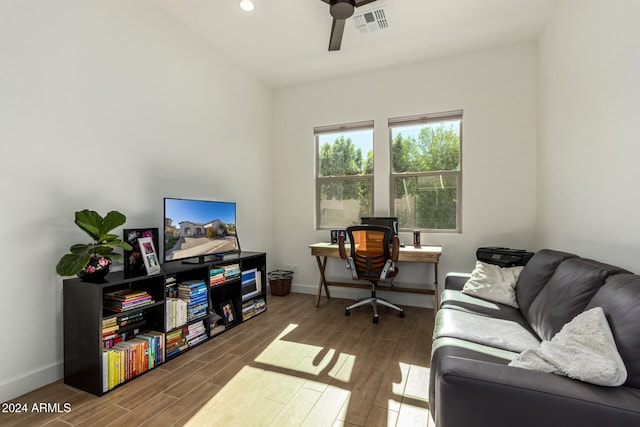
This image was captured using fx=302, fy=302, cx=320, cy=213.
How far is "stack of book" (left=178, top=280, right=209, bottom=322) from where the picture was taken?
2.60 meters

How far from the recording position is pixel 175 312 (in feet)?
8.00

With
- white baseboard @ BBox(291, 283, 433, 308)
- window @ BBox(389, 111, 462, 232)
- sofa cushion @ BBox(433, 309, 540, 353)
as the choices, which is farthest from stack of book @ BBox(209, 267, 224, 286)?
window @ BBox(389, 111, 462, 232)

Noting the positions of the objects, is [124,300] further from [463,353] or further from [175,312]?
[463,353]

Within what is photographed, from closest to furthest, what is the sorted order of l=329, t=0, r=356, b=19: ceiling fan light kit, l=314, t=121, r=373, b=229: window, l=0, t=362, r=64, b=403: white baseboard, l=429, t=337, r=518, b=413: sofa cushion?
l=429, t=337, r=518, b=413: sofa cushion, l=0, t=362, r=64, b=403: white baseboard, l=329, t=0, r=356, b=19: ceiling fan light kit, l=314, t=121, r=373, b=229: window

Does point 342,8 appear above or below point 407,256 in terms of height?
above

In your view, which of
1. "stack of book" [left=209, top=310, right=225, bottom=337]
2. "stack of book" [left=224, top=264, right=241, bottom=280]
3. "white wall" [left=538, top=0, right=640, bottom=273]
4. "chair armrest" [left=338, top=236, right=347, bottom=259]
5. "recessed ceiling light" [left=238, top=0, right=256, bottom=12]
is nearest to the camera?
"white wall" [left=538, top=0, right=640, bottom=273]

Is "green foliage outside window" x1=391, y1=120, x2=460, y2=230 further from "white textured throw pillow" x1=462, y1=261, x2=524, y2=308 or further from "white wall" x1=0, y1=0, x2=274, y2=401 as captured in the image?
"white wall" x1=0, y1=0, x2=274, y2=401

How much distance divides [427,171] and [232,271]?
8.79 feet

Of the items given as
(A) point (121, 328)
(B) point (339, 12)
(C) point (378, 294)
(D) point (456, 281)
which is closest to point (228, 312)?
(A) point (121, 328)

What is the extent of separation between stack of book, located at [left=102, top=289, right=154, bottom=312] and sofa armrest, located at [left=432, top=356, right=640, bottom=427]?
201 centimetres

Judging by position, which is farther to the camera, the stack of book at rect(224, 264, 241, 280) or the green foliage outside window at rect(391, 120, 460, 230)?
the green foliage outside window at rect(391, 120, 460, 230)

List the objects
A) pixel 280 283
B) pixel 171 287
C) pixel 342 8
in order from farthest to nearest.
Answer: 1. pixel 280 283
2. pixel 171 287
3. pixel 342 8

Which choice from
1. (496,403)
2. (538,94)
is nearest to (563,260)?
(496,403)

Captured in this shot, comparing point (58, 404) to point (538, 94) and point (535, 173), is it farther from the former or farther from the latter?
point (538, 94)
